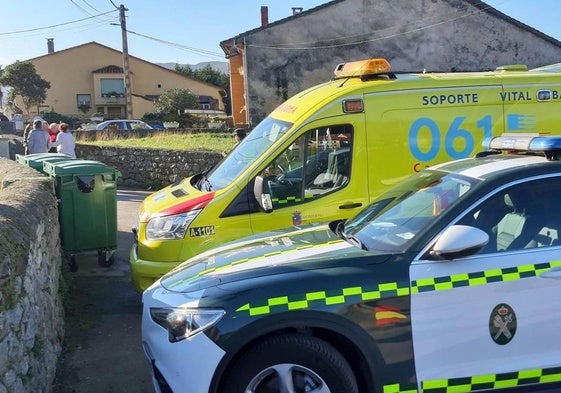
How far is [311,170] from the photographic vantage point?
5680 millimetres

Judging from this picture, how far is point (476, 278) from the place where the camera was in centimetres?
317

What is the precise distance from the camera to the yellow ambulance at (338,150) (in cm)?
549

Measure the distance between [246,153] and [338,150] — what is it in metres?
0.93

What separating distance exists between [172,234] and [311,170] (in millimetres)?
1405

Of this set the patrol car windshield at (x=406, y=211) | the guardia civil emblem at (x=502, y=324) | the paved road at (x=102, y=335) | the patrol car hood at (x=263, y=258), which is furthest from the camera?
the paved road at (x=102, y=335)

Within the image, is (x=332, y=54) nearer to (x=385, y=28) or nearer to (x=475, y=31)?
(x=385, y=28)

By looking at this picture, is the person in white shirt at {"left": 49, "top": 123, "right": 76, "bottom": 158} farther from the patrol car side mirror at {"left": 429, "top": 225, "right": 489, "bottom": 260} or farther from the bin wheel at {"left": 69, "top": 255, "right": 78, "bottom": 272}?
the patrol car side mirror at {"left": 429, "top": 225, "right": 489, "bottom": 260}

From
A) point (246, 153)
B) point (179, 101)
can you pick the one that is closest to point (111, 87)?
point (179, 101)

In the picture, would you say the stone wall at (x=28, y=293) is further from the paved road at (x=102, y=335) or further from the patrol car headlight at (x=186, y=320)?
the patrol car headlight at (x=186, y=320)

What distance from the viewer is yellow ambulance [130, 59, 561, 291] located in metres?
5.49

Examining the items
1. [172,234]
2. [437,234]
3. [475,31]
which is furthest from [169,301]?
[475,31]

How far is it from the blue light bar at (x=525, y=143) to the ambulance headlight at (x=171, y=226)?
259cm

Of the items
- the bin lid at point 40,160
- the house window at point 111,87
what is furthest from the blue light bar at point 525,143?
the house window at point 111,87

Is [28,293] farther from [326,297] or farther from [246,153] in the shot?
[246,153]
